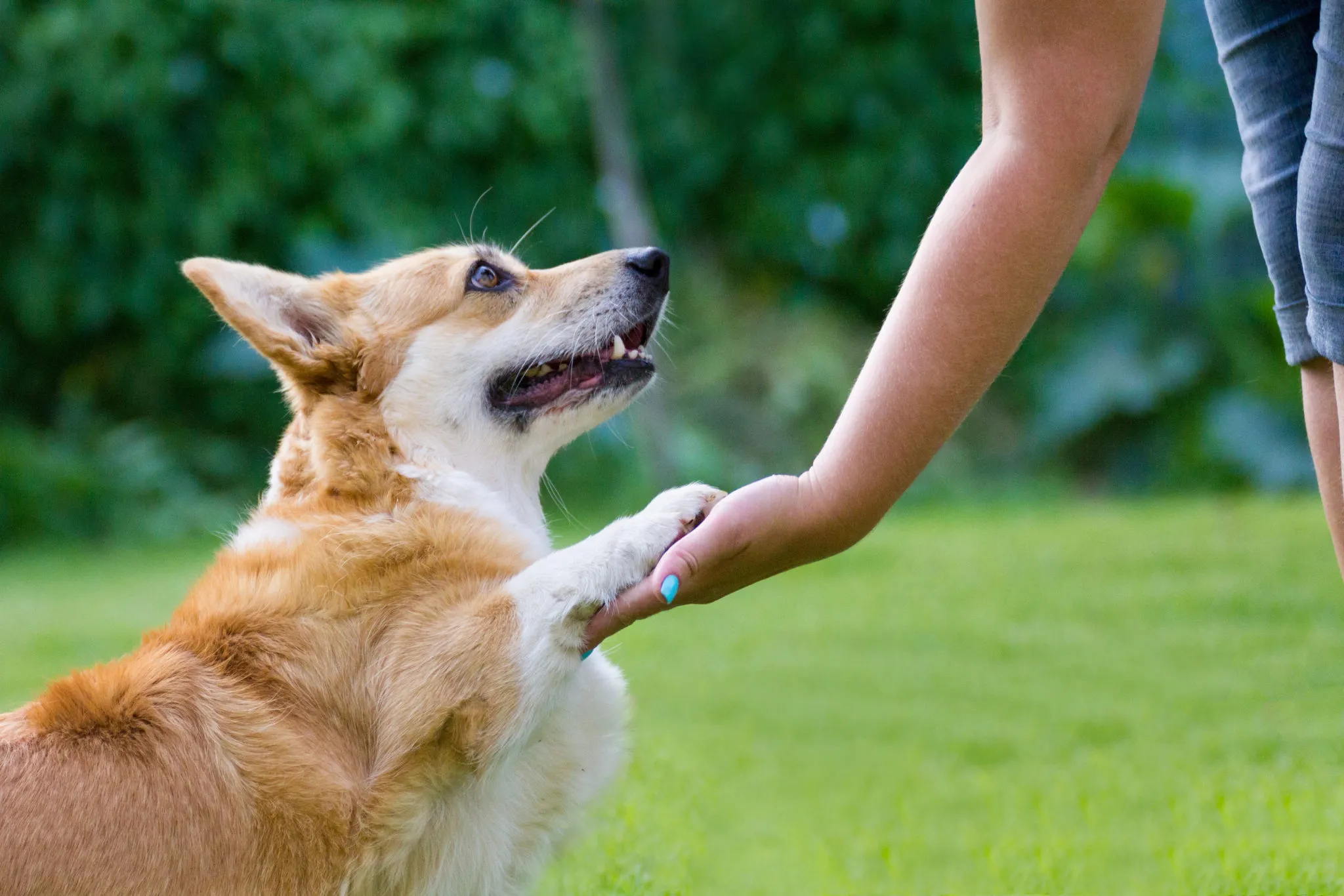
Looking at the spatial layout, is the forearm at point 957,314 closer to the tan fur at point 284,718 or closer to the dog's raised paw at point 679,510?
the dog's raised paw at point 679,510

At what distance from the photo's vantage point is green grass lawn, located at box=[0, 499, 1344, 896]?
3051 millimetres

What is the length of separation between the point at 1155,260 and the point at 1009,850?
932cm

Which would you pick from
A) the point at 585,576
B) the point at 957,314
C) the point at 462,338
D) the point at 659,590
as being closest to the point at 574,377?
the point at 462,338

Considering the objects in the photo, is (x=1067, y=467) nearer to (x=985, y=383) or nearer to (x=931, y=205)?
(x=931, y=205)

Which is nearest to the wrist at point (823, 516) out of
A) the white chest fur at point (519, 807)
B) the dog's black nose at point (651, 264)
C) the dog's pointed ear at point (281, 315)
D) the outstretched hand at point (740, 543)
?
the outstretched hand at point (740, 543)

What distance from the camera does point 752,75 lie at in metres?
12.2

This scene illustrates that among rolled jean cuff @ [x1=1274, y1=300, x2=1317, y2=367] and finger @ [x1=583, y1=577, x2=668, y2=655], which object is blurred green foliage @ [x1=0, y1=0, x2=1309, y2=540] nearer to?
rolled jean cuff @ [x1=1274, y1=300, x2=1317, y2=367]

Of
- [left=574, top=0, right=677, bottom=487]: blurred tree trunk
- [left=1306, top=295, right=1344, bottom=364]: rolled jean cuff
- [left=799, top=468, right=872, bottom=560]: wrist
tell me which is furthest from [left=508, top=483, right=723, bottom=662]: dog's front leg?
[left=574, top=0, right=677, bottom=487]: blurred tree trunk

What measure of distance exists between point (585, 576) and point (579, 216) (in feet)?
31.7

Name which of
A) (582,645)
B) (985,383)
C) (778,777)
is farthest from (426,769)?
(778,777)

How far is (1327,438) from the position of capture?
2.63m

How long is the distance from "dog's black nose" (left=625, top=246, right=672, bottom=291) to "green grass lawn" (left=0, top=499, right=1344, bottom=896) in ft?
3.80

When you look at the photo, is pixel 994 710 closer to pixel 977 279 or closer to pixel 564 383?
pixel 564 383

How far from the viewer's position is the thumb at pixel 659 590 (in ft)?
7.13
